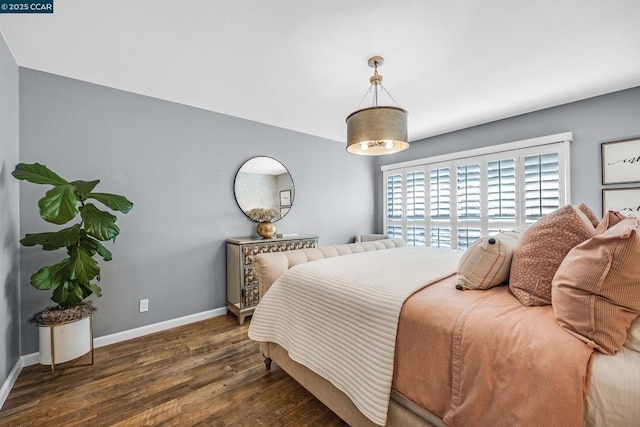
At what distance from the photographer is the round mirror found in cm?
338

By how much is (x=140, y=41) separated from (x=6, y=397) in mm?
2577

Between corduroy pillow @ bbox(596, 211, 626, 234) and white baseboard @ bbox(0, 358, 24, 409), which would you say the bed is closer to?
corduroy pillow @ bbox(596, 211, 626, 234)

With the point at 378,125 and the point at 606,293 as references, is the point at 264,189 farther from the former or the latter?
the point at 606,293

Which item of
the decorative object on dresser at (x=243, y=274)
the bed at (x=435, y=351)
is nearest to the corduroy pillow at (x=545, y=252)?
the bed at (x=435, y=351)

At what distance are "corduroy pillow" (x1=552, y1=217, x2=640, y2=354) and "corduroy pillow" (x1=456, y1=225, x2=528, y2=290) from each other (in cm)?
39

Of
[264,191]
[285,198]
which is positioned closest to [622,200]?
[285,198]

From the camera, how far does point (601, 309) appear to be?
82 centimetres

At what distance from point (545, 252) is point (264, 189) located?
302 centimetres

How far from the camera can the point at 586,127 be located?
289 centimetres

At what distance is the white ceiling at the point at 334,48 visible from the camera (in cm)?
163

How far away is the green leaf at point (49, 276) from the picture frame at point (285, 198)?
7.56 feet

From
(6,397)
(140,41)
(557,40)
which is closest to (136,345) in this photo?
(6,397)

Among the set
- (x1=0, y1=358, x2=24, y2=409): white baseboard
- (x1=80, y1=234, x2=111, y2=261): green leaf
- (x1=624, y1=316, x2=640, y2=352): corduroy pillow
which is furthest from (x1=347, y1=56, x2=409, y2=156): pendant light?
(x1=0, y1=358, x2=24, y2=409): white baseboard

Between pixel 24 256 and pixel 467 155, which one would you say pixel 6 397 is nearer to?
pixel 24 256
